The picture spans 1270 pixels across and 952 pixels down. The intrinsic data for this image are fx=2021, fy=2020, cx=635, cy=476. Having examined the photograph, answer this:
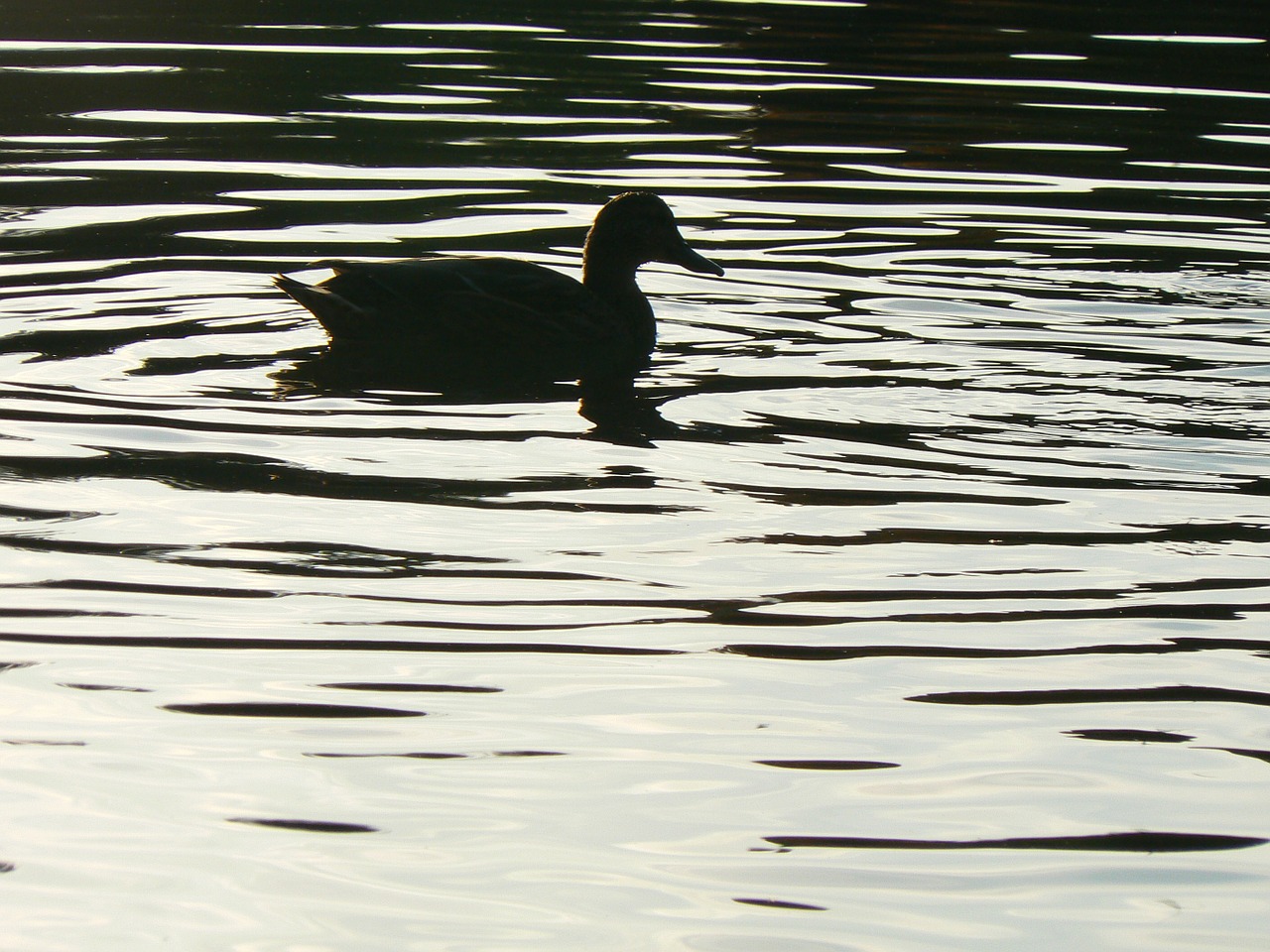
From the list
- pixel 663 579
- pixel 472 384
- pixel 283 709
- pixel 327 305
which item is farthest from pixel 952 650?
pixel 327 305

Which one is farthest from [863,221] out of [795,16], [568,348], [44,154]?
[795,16]

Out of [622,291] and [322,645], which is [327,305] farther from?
[322,645]

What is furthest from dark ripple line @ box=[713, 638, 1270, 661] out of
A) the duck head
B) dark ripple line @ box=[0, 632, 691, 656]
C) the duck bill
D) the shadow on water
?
the duck bill

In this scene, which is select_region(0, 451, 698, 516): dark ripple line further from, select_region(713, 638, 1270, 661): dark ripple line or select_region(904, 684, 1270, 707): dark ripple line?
select_region(904, 684, 1270, 707): dark ripple line

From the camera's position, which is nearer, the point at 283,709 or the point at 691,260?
the point at 283,709

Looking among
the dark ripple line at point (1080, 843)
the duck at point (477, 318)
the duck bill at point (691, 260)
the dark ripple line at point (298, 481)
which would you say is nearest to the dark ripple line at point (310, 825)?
the dark ripple line at point (1080, 843)

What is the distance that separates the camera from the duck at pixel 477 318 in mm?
8781

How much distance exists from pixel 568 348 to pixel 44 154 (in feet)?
18.2

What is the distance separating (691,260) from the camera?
9867mm

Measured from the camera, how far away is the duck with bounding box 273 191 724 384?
28.8ft

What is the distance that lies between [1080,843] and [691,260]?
588 cm

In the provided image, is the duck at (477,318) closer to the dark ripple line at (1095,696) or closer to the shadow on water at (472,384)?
the shadow on water at (472,384)

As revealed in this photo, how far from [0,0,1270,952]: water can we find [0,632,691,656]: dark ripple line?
0.07ft

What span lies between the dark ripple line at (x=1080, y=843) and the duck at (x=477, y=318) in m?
4.65
